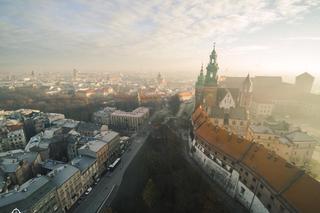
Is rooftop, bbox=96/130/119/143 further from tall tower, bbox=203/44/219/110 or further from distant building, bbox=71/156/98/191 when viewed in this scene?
tall tower, bbox=203/44/219/110

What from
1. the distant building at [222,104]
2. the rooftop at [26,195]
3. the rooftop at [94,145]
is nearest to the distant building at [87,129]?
the rooftop at [94,145]

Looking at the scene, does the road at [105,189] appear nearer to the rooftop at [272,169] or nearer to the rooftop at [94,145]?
the rooftop at [94,145]

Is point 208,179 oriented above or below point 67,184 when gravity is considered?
above

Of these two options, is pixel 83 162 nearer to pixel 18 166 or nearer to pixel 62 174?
pixel 62 174

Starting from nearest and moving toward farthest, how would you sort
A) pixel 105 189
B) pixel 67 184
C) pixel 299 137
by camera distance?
pixel 67 184 → pixel 105 189 → pixel 299 137

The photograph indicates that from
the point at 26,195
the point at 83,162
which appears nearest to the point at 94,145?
the point at 83,162

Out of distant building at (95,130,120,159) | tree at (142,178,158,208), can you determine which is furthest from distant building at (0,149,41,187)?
tree at (142,178,158,208)

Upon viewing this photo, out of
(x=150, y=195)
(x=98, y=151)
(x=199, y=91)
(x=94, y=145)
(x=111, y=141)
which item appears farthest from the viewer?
(x=199, y=91)
